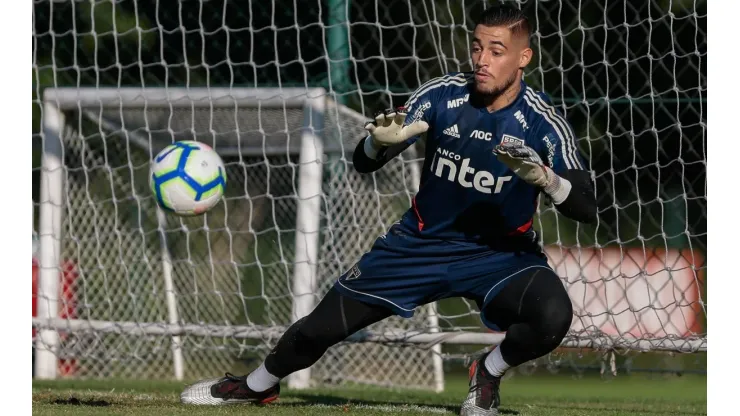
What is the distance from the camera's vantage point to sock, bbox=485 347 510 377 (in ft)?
16.7

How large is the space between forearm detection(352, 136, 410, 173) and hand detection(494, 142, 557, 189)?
26.6 inches

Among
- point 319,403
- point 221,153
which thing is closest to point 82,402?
point 319,403

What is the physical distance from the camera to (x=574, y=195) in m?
4.66

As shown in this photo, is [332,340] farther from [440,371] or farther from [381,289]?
[440,371]

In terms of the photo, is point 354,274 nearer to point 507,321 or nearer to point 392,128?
point 507,321

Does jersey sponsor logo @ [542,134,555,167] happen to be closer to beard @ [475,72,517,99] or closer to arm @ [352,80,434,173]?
beard @ [475,72,517,99]

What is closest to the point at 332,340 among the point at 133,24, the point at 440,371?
the point at 440,371

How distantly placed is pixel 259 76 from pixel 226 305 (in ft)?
7.19

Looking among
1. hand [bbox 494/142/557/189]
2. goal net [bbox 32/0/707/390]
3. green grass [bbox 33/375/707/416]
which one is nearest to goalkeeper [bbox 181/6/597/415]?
hand [bbox 494/142/557/189]

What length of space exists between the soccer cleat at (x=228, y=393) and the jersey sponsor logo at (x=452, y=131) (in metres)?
1.53

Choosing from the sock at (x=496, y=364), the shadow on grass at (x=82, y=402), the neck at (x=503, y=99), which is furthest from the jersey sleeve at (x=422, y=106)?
the shadow on grass at (x=82, y=402)

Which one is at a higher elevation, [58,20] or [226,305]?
[58,20]

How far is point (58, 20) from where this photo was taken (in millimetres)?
10047

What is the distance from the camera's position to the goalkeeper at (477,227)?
16.1 feet
